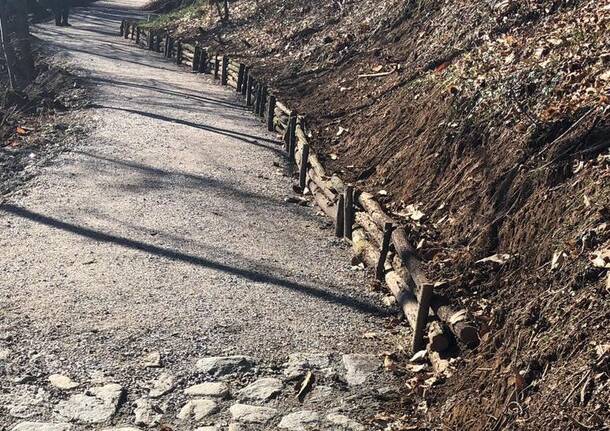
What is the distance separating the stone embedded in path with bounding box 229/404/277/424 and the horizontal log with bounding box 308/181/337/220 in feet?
15.0

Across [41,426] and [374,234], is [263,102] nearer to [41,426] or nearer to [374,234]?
[374,234]

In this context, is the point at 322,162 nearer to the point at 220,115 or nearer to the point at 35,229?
the point at 35,229

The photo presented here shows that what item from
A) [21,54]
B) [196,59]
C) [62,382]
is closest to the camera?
[62,382]

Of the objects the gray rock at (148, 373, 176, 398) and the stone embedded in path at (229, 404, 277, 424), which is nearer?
the stone embedded in path at (229, 404, 277, 424)

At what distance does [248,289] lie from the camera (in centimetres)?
804

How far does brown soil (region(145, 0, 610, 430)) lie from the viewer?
511 cm

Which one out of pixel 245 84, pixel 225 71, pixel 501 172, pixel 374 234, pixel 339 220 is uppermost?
pixel 501 172

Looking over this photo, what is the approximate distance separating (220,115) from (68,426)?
12.6m

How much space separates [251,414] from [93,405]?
1.12m

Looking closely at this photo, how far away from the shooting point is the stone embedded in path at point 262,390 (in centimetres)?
599

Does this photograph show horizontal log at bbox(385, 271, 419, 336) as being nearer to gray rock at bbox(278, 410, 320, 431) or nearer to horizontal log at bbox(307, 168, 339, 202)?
gray rock at bbox(278, 410, 320, 431)

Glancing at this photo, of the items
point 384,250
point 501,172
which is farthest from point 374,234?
point 501,172

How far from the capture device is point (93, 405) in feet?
19.0

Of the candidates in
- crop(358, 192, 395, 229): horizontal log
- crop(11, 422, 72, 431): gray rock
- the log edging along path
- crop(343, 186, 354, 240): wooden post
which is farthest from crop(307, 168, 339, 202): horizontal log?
crop(11, 422, 72, 431): gray rock
